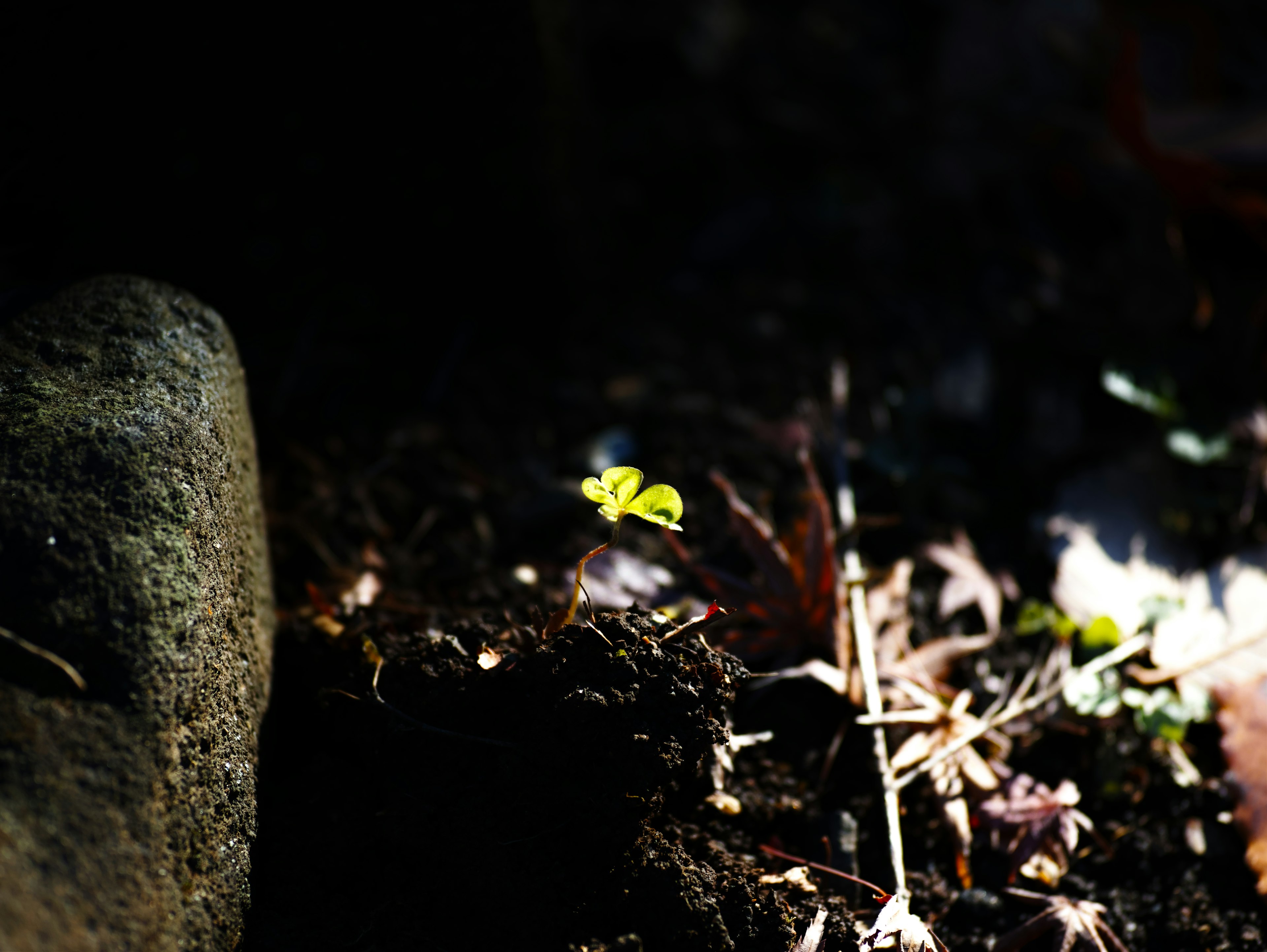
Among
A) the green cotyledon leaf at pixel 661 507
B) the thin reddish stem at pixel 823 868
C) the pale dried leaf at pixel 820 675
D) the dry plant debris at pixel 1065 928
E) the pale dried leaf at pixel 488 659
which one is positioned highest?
the green cotyledon leaf at pixel 661 507

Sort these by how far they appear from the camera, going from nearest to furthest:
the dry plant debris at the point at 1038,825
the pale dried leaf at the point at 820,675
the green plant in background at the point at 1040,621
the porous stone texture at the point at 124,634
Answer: the porous stone texture at the point at 124,634 → the dry plant debris at the point at 1038,825 → the pale dried leaf at the point at 820,675 → the green plant in background at the point at 1040,621

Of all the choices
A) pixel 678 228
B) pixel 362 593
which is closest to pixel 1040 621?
pixel 362 593

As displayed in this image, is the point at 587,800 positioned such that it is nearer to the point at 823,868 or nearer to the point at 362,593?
the point at 823,868

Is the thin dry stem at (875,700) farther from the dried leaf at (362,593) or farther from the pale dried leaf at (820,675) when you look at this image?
the dried leaf at (362,593)

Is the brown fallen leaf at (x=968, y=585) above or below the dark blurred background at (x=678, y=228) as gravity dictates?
below

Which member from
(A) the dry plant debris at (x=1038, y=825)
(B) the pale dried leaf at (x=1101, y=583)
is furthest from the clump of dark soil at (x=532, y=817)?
(B) the pale dried leaf at (x=1101, y=583)

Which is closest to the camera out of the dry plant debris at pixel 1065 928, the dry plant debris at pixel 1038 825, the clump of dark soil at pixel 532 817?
the clump of dark soil at pixel 532 817
